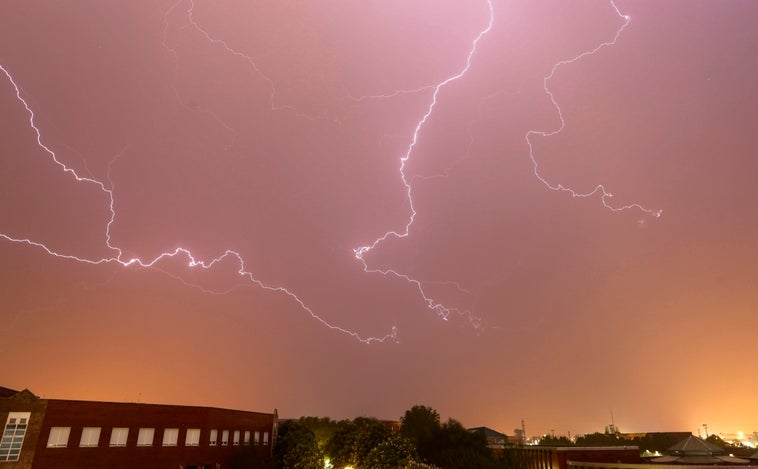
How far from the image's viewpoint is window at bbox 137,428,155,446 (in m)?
33.0

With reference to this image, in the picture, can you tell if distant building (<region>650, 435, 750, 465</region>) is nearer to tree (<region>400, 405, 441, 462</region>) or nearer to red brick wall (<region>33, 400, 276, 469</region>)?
tree (<region>400, 405, 441, 462</region>)

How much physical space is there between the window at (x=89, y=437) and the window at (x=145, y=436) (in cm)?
268

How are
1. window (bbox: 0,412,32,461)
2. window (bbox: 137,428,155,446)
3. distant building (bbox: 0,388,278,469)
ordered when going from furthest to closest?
window (bbox: 137,428,155,446), distant building (bbox: 0,388,278,469), window (bbox: 0,412,32,461)

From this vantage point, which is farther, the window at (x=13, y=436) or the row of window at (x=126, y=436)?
the row of window at (x=126, y=436)

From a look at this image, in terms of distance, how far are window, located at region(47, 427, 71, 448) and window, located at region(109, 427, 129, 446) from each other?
106 inches

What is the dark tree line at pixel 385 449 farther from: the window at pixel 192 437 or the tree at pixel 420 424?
the window at pixel 192 437

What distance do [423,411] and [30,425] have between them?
171ft

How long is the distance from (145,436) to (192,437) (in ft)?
12.1

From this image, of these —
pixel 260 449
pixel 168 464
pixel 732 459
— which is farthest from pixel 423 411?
pixel 732 459

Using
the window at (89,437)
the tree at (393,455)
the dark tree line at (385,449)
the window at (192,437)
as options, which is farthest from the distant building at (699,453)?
the window at (89,437)

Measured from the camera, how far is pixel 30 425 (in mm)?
28875

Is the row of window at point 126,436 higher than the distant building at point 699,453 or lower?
higher

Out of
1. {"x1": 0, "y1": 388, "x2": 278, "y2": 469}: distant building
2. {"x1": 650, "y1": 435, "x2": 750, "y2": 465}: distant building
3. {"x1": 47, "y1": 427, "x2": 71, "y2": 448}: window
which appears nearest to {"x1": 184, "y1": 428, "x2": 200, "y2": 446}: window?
{"x1": 0, "y1": 388, "x2": 278, "y2": 469}: distant building

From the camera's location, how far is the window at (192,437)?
117ft
